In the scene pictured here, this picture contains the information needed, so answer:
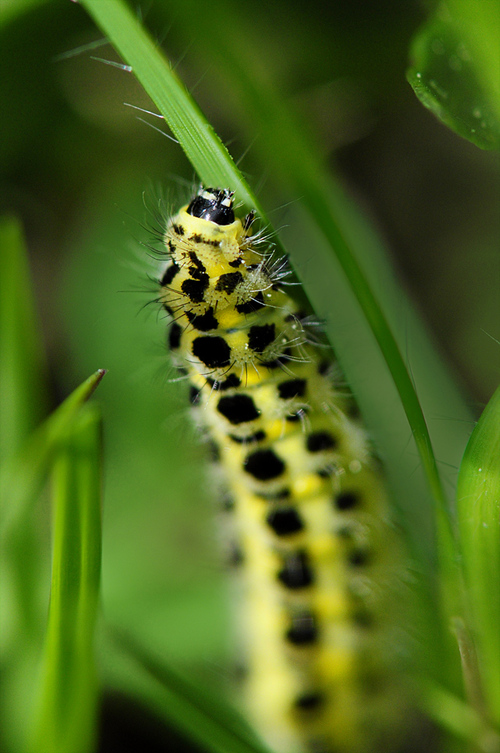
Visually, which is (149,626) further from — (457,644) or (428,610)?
(457,644)

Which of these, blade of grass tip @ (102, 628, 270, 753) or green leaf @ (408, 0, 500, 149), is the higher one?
green leaf @ (408, 0, 500, 149)

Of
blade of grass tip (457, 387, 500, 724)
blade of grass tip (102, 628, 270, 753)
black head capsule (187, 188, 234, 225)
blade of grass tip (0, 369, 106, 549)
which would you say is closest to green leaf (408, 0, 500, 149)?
black head capsule (187, 188, 234, 225)

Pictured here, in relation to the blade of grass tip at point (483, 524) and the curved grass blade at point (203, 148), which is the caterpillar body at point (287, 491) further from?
the blade of grass tip at point (483, 524)

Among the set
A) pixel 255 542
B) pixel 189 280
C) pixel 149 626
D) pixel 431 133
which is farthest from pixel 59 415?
pixel 431 133

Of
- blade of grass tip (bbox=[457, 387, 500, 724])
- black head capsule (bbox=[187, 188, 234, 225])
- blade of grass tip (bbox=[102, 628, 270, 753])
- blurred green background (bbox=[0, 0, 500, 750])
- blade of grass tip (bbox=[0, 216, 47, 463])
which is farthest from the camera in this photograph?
blurred green background (bbox=[0, 0, 500, 750])

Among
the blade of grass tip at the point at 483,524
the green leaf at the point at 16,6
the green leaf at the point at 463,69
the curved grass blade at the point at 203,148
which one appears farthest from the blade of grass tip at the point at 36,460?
the green leaf at the point at 16,6

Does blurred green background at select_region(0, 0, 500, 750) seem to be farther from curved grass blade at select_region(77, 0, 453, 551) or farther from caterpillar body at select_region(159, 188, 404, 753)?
curved grass blade at select_region(77, 0, 453, 551)

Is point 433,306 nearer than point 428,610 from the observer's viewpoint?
No
